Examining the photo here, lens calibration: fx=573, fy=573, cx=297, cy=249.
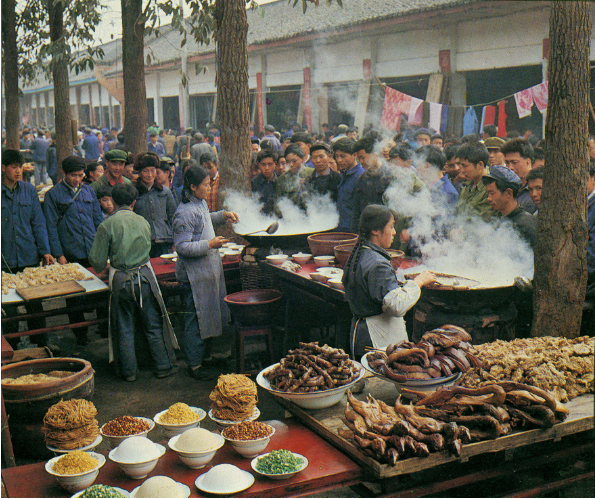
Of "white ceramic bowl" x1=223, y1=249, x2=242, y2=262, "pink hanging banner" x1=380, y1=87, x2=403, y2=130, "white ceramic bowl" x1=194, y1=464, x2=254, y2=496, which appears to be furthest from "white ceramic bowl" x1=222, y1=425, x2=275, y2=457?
"pink hanging banner" x1=380, y1=87, x2=403, y2=130

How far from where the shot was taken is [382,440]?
8.52 feet

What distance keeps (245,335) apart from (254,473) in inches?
113

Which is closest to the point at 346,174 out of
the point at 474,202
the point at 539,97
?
the point at 474,202

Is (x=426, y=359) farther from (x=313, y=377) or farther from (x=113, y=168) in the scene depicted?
(x=113, y=168)

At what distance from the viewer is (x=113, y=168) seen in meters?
7.50

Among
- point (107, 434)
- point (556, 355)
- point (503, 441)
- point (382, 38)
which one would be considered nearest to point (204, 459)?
point (107, 434)

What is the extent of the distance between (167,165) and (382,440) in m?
5.88

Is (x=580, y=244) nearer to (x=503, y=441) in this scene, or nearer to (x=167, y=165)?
(x=503, y=441)

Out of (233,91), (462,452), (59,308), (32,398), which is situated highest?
(233,91)

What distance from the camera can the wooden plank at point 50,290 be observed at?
5.49 metres

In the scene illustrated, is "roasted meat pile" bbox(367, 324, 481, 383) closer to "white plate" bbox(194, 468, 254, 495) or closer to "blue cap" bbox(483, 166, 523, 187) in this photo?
"white plate" bbox(194, 468, 254, 495)

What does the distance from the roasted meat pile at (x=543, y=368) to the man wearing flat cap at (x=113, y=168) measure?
551 cm

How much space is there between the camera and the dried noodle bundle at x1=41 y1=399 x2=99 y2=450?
10.1 ft

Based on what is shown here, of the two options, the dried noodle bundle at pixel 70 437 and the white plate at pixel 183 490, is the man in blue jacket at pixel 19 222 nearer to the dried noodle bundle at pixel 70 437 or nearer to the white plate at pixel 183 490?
the dried noodle bundle at pixel 70 437
